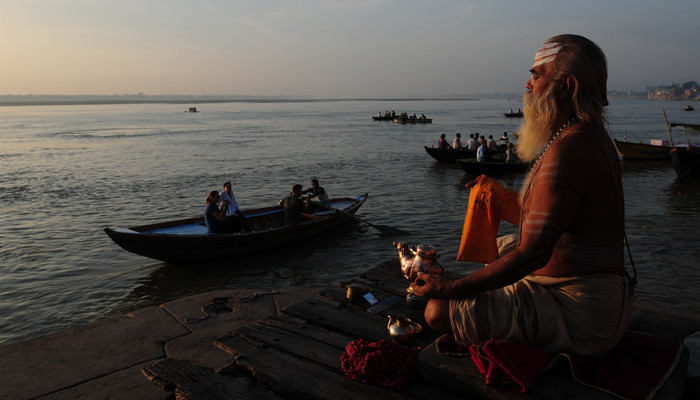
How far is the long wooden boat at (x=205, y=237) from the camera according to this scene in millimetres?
10828

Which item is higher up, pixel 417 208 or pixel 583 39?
pixel 583 39

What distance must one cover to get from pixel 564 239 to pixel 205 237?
377 inches

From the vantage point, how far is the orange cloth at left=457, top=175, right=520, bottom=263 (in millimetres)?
4422

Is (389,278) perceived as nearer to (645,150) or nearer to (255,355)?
(255,355)

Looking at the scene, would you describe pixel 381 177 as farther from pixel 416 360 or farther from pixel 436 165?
pixel 416 360

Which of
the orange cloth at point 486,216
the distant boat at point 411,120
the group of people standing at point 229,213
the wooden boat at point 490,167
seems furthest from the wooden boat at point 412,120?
the orange cloth at point 486,216

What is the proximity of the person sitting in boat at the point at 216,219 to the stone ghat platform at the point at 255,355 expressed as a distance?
3694mm

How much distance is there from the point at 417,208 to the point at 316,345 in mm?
14430

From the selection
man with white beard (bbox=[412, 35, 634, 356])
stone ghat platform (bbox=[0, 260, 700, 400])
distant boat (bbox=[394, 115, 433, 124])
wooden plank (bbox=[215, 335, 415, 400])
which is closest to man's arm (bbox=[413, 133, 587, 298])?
man with white beard (bbox=[412, 35, 634, 356])

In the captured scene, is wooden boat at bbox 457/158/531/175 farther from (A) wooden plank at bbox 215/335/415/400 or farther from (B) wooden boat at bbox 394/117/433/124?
(B) wooden boat at bbox 394/117/433/124

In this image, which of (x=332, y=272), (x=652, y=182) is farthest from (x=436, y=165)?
(x=332, y=272)

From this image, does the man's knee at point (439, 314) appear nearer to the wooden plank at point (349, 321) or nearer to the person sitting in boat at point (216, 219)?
the wooden plank at point (349, 321)

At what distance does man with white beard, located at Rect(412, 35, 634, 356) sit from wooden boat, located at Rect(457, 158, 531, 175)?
21690mm

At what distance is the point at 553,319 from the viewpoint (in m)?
2.83
